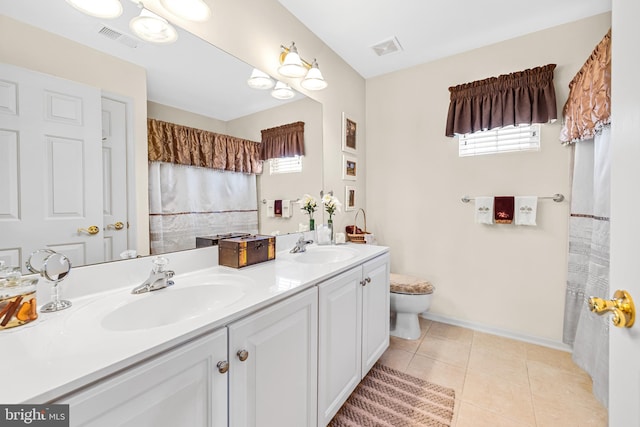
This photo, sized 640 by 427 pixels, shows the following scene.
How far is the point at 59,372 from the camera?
54 centimetres

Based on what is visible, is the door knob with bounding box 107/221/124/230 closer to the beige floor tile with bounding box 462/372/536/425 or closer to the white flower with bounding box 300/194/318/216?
the white flower with bounding box 300/194/318/216

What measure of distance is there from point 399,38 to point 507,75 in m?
0.94

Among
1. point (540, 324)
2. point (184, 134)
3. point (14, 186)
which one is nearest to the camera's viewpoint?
point (14, 186)

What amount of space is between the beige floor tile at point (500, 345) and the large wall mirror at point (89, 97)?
254 centimetres

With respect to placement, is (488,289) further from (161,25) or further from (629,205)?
(161,25)

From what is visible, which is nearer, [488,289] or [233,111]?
[233,111]

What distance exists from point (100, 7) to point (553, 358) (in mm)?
3361

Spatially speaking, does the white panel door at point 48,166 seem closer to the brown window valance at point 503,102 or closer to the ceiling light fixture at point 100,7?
the ceiling light fixture at point 100,7

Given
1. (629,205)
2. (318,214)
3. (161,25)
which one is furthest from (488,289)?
(161,25)

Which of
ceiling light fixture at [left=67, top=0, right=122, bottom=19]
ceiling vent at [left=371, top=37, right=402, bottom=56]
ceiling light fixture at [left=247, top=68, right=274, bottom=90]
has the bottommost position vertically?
ceiling light fixture at [left=67, top=0, right=122, bottom=19]

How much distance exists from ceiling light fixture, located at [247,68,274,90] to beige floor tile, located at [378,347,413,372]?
2.13 metres

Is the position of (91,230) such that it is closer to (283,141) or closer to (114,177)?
(114,177)

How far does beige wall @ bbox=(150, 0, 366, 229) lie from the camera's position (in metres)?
1.48

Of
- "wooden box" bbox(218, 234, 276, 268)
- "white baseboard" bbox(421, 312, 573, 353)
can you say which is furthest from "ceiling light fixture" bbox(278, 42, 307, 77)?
"white baseboard" bbox(421, 312, 573, 353)
